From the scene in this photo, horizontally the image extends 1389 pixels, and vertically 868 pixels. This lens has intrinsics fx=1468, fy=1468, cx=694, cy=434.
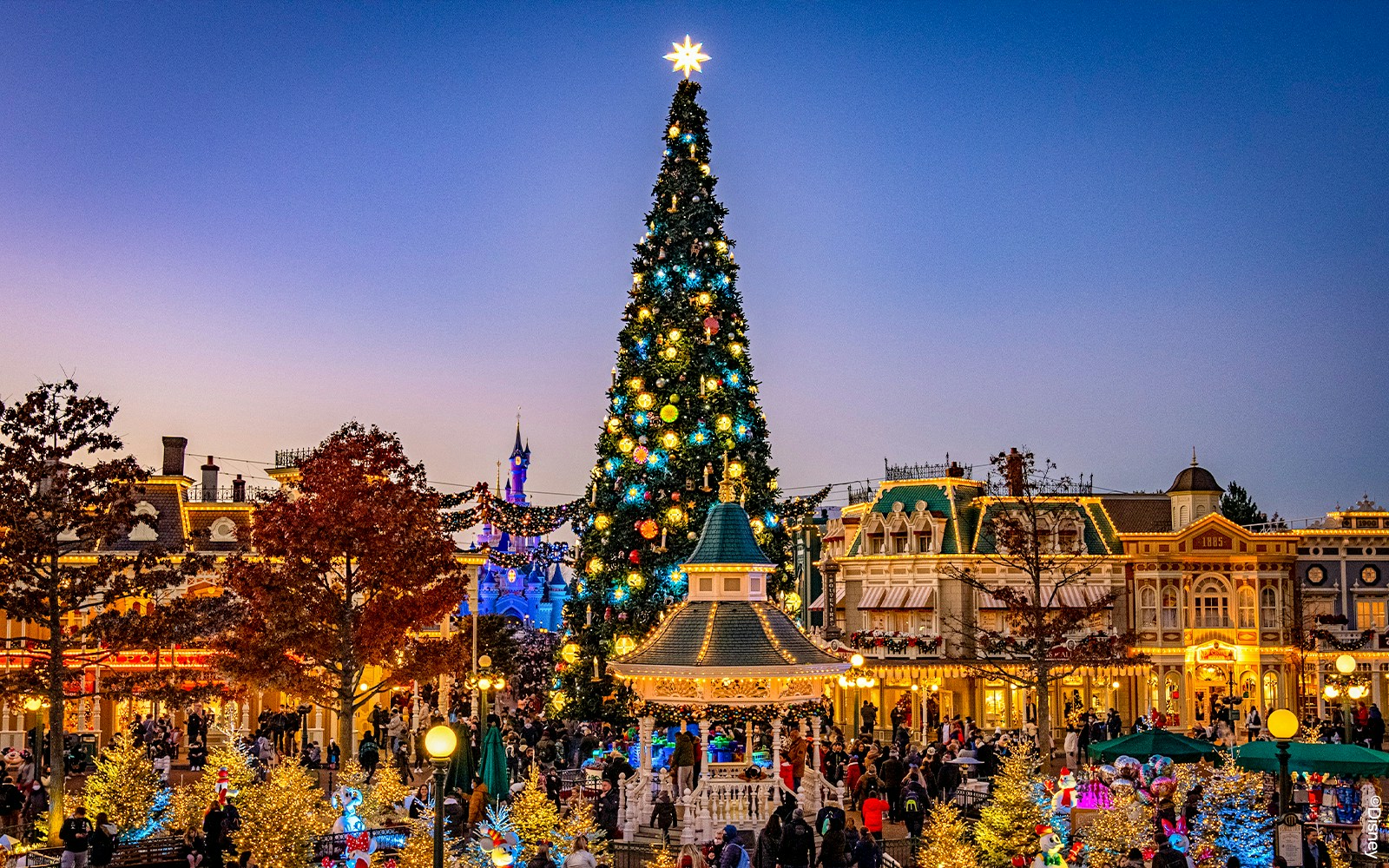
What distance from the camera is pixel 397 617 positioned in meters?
30.8

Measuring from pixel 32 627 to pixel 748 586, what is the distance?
29.4 metres

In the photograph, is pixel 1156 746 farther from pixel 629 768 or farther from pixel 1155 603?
pixel 1155 603

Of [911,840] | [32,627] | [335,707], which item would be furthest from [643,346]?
[32,627]

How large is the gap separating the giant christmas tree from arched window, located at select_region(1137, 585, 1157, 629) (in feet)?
67.1

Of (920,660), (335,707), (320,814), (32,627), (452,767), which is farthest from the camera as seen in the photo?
(920,660)

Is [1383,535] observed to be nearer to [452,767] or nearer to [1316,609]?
[1316,609]

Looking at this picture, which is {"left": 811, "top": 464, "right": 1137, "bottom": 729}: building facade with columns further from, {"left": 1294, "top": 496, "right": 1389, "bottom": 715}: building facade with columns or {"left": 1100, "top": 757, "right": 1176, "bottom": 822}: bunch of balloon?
{"left": 1100, "top": 757, "right": 1176, "bottom": 822}: bunch of balloon

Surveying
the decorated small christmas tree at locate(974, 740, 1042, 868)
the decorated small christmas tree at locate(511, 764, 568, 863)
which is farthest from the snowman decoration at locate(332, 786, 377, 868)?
the decorated small christmas tree at locate(974, 740, 1042, 868)

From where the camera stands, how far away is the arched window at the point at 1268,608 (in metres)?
50.2

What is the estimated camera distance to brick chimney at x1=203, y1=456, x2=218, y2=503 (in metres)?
51.6

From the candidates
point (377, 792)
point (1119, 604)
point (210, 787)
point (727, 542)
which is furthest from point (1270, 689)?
point (210, 787)

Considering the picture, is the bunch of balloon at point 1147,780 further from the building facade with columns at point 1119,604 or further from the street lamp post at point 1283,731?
the building facade with columns at point 1119,604

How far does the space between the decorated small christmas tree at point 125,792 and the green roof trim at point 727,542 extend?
32.5 feet

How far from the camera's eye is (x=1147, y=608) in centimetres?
5028
